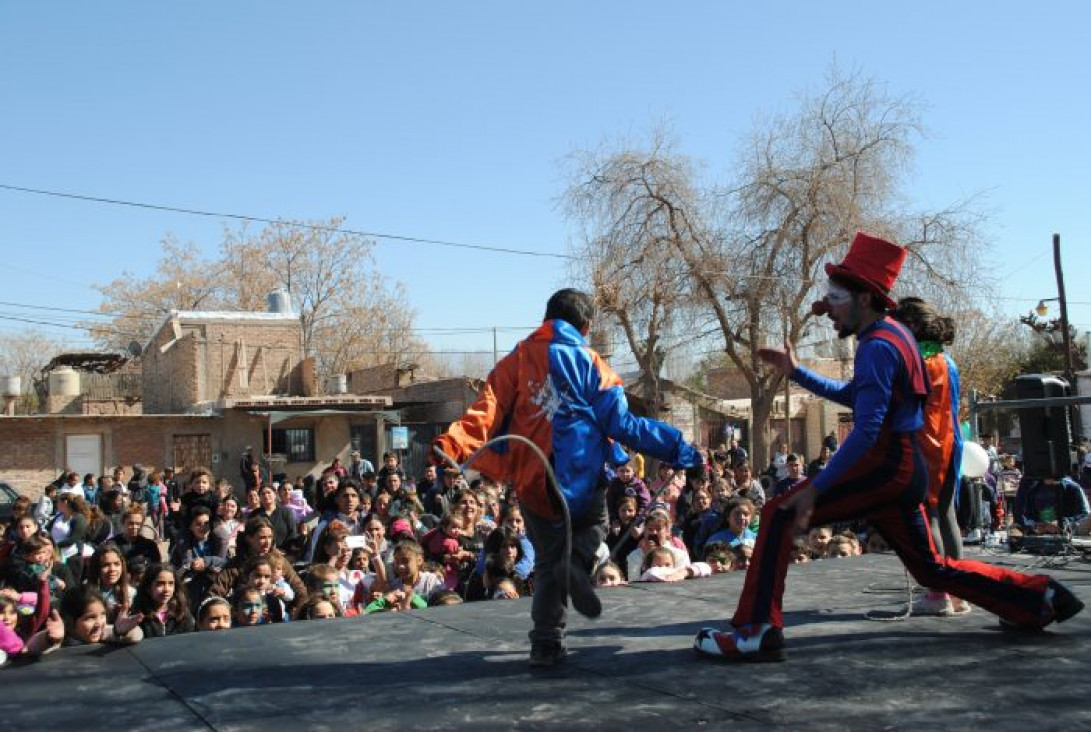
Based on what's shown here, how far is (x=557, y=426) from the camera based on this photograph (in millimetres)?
3922

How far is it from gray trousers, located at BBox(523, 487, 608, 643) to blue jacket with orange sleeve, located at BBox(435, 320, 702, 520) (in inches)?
2.0

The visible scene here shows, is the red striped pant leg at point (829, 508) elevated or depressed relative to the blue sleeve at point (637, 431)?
depressed

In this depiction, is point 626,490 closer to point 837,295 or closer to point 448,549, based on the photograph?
point 448,549

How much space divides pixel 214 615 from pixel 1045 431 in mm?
5966

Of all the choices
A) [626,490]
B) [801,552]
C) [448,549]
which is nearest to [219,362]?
[626,490]

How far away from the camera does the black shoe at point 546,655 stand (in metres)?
3.74

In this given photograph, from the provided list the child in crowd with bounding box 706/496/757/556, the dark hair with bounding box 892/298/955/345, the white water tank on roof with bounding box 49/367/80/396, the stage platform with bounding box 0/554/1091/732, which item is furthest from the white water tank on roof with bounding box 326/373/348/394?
the dark hair with bounding box 892/298/955/345

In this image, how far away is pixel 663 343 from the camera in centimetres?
2428

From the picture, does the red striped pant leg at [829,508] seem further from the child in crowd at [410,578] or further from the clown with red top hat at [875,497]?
the child in crowd at [410,578]

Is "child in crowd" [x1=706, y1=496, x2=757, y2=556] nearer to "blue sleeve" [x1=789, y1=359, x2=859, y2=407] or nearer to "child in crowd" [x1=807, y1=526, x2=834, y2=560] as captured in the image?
"child in crowd" [x1=807, y1=526, x2=834, y2=560]

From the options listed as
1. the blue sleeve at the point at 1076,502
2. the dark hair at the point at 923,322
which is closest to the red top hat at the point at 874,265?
the dark hair at the point at 923,322

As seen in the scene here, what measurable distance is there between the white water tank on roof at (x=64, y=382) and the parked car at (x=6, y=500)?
15.2 m

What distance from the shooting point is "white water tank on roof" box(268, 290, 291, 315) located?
3312 centimetres

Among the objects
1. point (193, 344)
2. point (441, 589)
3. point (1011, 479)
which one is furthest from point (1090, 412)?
point (441, 589)
